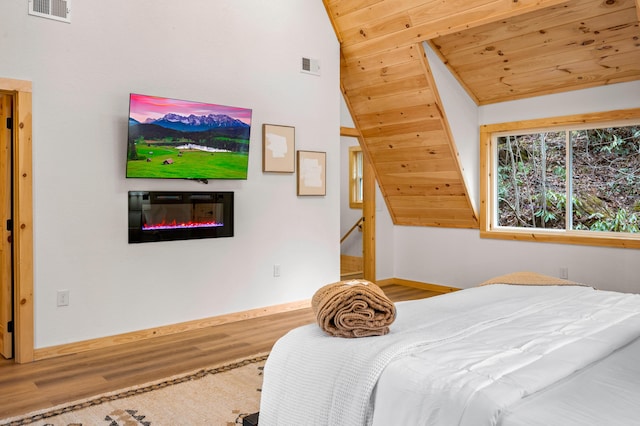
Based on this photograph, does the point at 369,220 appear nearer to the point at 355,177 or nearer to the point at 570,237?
the point at 355,177

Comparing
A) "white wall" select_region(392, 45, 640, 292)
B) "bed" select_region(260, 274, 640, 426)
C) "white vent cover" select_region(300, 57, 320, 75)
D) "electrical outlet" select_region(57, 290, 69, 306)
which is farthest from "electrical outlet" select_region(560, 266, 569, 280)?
"electrical outlet" select_region(57, 290, 69, 306)

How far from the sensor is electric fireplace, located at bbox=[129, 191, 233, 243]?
4.10 m

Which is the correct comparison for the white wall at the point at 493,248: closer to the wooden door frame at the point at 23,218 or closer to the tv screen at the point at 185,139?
the tv screen at the point at 185,139

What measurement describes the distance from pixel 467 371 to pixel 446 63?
431 cm

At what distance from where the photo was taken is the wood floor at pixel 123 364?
117 inches

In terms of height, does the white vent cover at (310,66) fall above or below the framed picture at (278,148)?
above

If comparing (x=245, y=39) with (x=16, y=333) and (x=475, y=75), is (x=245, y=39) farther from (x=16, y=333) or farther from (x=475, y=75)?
(x=16, y=333)

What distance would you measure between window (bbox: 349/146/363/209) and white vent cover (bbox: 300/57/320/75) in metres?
2.73

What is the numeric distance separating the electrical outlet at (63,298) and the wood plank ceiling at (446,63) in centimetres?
354

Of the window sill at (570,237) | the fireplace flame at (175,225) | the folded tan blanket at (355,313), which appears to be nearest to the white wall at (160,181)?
the fireplace flame at (175,225)

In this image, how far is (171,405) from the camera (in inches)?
109

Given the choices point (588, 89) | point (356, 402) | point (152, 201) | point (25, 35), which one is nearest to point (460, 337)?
point (356, 402)

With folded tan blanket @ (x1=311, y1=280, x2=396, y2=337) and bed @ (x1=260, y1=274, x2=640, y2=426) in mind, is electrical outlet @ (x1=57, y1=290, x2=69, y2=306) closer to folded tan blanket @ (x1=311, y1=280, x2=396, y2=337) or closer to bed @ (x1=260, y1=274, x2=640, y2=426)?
bed @ (x1=260, y1=274, x2=640, y2=426)

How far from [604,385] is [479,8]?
3475 mm
